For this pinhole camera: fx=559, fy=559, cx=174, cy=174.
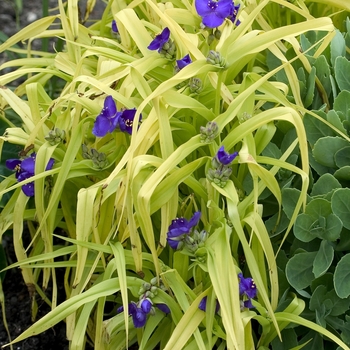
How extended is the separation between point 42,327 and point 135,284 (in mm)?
211

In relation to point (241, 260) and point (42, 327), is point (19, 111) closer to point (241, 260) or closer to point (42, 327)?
point (42, 327)

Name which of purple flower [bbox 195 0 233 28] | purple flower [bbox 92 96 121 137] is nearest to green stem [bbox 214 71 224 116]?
purple flower [bbox 195 0 233 28]

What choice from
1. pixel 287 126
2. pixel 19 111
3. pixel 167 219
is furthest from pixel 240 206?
pixel 19 111

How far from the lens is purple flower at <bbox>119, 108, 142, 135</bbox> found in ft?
3.87

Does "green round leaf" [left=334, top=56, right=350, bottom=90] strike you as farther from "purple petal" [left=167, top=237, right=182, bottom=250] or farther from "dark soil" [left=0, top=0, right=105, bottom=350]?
"dark soil" [left=0, top=0, right=105, bottom=350]

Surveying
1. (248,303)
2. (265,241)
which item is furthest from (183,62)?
(248,303)

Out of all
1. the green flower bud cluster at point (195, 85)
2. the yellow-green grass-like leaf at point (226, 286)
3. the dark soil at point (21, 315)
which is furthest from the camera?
the dark soil at point (21, 315)

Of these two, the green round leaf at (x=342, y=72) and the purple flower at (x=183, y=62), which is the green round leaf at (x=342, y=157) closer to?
the green round leaf at (x=342, y=72)

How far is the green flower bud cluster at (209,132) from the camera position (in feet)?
3.68

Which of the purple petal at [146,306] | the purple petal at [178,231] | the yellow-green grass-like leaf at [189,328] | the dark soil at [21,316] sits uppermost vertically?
the purple petal at [178,231]

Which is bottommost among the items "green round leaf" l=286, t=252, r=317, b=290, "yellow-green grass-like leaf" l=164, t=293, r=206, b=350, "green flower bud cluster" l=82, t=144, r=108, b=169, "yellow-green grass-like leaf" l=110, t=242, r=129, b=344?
"green round leaf" l=286, t=252, r=317, b=290

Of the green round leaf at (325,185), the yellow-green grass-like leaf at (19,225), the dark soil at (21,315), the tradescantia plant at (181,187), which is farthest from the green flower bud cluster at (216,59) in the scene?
the dark soil at (21,315)

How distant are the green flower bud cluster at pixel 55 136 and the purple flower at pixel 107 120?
14 cm

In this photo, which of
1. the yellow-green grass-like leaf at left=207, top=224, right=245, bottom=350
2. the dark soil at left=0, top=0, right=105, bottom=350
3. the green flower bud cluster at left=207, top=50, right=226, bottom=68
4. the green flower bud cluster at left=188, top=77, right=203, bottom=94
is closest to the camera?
the yellow-green grass-like leaf at left=207, top=224, right=245, bottom=350
